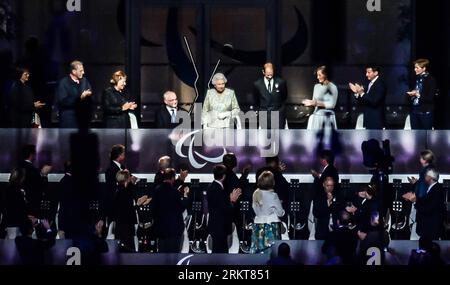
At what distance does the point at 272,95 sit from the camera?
2355 cm

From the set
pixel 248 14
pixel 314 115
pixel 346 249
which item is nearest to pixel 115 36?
pixel 248 14

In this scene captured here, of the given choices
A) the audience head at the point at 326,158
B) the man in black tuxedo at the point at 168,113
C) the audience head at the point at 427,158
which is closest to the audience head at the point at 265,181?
the audience head at the point at 326,158

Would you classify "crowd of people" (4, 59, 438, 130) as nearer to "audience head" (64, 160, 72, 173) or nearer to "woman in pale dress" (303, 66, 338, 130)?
"woman in pale dress" (303, 66, 338, 130)

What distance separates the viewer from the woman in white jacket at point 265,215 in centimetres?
2188

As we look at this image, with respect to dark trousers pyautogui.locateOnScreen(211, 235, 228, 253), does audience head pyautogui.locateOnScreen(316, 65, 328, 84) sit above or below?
above

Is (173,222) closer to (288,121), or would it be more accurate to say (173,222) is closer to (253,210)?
(253,210)

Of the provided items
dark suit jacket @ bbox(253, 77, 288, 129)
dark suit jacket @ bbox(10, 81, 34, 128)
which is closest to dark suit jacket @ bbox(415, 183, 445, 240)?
dark suit jacket @ bbox(253, 77, 288, 129)

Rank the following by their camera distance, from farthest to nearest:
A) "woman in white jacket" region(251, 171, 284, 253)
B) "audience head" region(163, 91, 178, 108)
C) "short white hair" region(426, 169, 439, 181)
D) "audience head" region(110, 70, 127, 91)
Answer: "audience head" region(163, 91, 178, 108), "audience head" region(110, 70, 127, 91), "short white hair" region(426, 169, 439, 181), "woman in white jacket" region(251, 171, 284, 253)

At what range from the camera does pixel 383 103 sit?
2362 cm

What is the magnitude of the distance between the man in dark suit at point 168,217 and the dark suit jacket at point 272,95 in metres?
2.30

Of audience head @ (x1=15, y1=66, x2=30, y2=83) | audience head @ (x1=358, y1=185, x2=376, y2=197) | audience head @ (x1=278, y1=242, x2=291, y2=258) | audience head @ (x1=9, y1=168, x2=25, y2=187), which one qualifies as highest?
audience head @ (x1=15, y1=66, x2=30, y2=83)

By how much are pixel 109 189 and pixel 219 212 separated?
168cm

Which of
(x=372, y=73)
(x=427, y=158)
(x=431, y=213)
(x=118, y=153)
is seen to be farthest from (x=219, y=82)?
(x=431, y=213)

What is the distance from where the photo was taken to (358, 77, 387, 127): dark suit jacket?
23.5 metres
